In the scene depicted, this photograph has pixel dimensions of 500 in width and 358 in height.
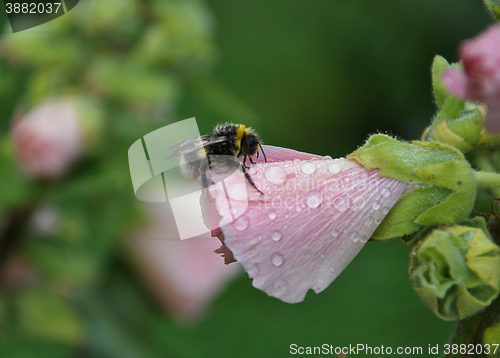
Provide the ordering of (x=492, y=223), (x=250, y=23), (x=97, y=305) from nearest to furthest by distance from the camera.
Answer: (x=492, y=223) < (x=97, y=305) < (x=250, y=23)

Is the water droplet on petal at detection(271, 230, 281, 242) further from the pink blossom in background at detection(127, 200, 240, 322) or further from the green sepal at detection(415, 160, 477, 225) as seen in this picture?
the pink blossom in background at detection(127, 200, 240, 322)

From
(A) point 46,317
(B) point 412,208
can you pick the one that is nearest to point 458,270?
(B) point 412,208

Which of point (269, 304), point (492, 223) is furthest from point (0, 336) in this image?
point (269, 304)

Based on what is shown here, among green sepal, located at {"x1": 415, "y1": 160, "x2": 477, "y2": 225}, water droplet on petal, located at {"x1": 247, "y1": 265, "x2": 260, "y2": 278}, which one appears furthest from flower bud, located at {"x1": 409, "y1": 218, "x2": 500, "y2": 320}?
water droplet on petal, located at {"x1": 247, "y1": 265, "x2": 260, "y2": 278}

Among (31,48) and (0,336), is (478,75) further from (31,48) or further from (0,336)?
(0,336)

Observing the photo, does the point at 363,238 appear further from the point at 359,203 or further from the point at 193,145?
the point at 193,145

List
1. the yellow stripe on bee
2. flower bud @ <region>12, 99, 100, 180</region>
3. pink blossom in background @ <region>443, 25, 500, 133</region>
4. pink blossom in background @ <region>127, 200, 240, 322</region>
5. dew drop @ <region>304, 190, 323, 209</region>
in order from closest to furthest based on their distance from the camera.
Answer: pink blossom in background @ <region>443, 25, 500, 133</region>
dew drop @ <region>304, 190, 323, 209</region>
the yellow stripe on bee
flower bud @ <region>12, 99, 100, 180</region>
pink blossom in background @ <region>127, 200, 240, 322</region>

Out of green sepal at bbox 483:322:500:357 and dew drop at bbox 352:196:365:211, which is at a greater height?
dew drop at bbox 352:196:365:211
